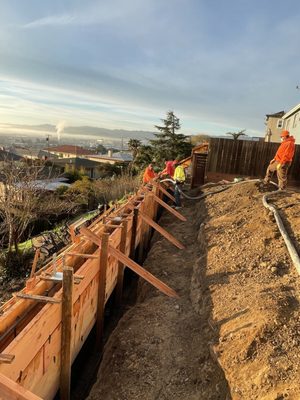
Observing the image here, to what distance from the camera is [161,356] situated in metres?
5.15

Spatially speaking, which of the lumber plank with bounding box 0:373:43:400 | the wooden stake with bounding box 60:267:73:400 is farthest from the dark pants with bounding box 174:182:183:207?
the lumber plank with bounding box 0:373:43:400

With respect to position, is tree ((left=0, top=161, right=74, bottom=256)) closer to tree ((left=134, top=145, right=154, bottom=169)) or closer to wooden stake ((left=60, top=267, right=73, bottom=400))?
wooden stake ((left=60, top=267, right=73, bottom=400))

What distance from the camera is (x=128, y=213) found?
9.01m

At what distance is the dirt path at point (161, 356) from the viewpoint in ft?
14.7

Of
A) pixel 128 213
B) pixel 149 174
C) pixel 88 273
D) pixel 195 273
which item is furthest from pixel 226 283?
pixel 149 174

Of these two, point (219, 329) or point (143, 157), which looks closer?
point (219, 329)

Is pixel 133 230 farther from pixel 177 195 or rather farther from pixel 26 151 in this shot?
pixel 26 151

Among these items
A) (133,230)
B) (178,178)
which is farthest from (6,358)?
(178,178)

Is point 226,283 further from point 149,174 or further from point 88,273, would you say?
point 149,174

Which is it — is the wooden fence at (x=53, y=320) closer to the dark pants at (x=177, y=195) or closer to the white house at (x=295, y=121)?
the dark pants at (x=177, y=195)

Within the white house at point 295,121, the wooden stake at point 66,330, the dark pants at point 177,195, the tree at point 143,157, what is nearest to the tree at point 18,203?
the dark pants at point 177,195

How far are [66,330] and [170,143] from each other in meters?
48.0

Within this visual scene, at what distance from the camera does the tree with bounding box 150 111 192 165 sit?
50.3 meters

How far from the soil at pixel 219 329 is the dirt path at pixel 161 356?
14mm
